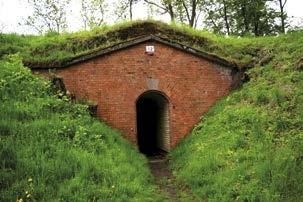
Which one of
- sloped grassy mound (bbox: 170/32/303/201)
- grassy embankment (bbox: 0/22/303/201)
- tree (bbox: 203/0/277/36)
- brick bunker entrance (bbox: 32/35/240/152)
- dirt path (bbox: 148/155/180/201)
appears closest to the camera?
sloped grassy mound (bbox: 170/32/303/201)

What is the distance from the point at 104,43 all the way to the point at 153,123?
491cm

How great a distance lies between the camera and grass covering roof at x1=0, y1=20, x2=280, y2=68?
13805 mm

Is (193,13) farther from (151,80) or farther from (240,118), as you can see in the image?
(240,118)

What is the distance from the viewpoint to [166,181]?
1039 centimetres

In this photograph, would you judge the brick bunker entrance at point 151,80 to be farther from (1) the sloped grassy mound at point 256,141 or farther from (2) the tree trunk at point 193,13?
(2) the tree trunk at point 193,13

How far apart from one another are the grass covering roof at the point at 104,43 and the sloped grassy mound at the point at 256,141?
4.33ft

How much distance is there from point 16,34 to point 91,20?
16.1 meters

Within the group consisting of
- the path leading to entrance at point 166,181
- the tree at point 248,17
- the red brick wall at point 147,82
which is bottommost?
the path leading to entrance at point 166,181

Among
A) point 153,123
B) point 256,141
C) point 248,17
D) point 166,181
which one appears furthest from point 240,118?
point 248,17

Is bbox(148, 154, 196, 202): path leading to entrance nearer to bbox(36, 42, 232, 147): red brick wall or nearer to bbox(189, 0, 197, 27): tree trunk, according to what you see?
bbox(36, 42, 232, 147): red brick wall

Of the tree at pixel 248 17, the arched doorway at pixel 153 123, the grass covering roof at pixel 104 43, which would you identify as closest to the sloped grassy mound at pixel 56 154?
the grass covering roof at pixel 104 43

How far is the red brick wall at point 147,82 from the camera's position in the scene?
44.4 feet

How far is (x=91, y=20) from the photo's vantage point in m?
31.6

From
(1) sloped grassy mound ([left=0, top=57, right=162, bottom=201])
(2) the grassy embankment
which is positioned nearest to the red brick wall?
(2) the grassy embankment
